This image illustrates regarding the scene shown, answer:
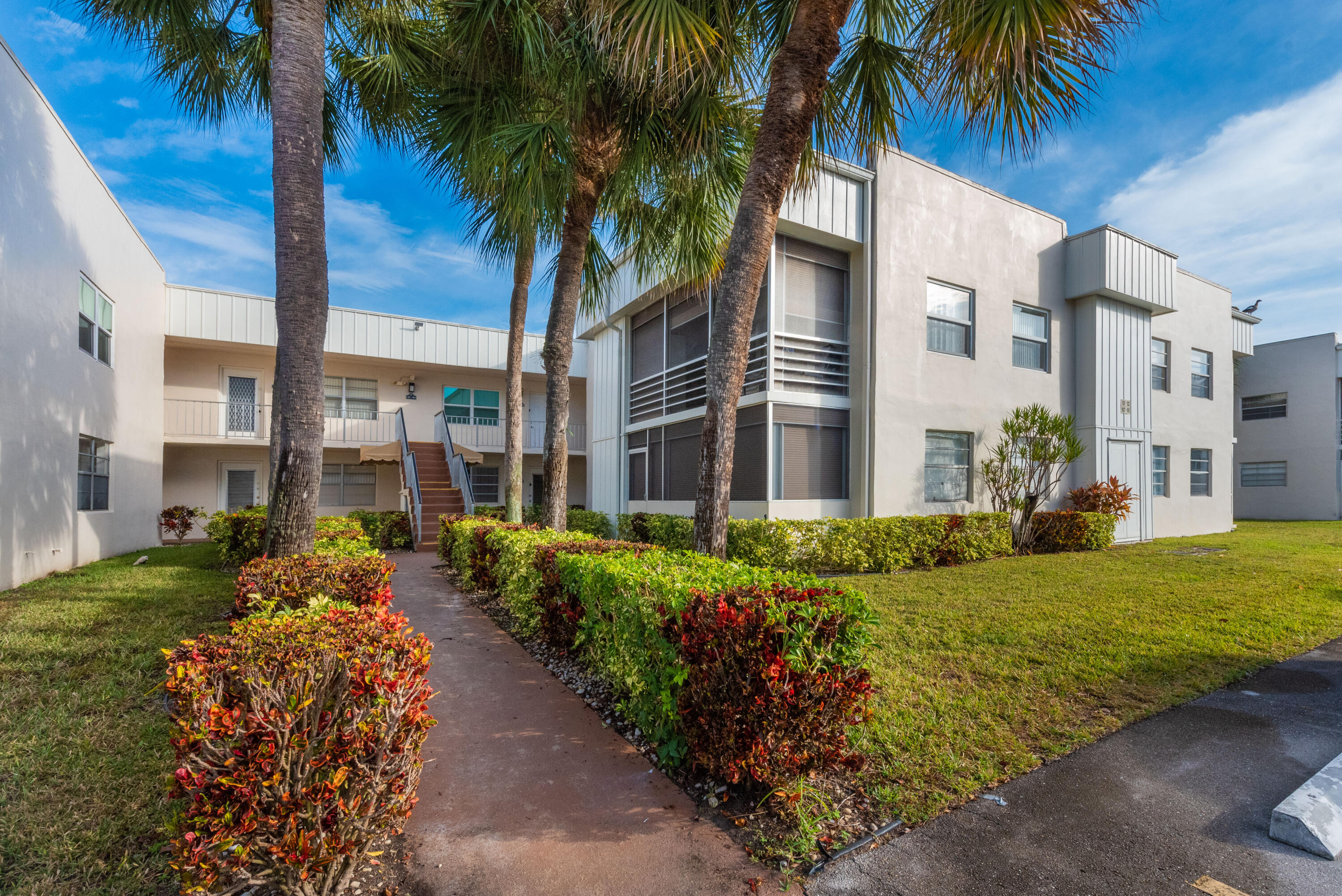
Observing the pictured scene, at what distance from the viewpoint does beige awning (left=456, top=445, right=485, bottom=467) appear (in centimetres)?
1777

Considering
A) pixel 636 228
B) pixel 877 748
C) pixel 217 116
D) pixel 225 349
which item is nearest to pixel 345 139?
pixel 217 116

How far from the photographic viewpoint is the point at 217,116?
330 inches

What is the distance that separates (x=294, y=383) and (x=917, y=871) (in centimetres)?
550

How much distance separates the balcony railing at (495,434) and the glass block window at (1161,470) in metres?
15.6

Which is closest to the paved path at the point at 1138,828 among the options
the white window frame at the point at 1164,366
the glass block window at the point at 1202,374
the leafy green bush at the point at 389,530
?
the leafy green bush at the point at 389,530

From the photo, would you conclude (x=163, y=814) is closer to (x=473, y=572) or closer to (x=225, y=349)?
(x=473, y=572)

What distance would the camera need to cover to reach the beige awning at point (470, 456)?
1777cm

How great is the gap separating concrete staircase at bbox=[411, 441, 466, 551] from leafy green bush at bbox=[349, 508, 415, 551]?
0.52 metres

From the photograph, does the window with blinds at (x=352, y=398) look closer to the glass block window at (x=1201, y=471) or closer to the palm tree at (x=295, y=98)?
the palm tree at (x=295, y=98)

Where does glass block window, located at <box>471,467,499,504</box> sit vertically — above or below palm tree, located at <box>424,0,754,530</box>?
below

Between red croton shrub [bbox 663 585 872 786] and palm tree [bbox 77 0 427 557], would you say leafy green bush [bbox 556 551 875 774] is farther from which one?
palm tree [bbox 77 0 427 557]

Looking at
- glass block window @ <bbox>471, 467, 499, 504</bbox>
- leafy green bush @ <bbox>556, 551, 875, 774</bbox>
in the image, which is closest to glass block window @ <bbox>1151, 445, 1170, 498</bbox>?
leafy green bush @ <bbox>556, 551, 875, 774</bbox>

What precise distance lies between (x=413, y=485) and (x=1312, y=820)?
15.1 meters

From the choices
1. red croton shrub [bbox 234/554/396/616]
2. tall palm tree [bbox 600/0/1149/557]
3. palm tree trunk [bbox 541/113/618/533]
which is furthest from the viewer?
palm tree trunk [bbox 541/113/618/533]
